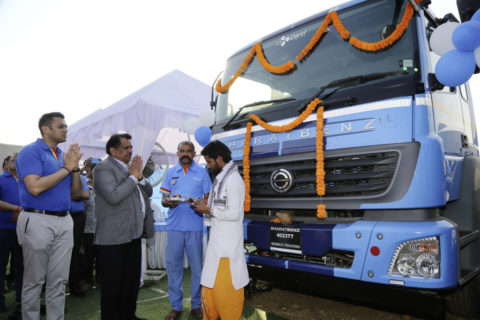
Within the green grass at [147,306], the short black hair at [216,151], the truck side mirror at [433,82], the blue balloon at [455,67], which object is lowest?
the green grass at [147,306]

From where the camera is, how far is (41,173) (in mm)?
2904

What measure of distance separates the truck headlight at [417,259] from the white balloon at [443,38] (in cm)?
153

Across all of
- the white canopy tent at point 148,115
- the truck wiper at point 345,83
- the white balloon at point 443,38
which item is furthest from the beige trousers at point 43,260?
the white canopy tent at point 148,115

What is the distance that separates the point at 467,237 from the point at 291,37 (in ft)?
7.93

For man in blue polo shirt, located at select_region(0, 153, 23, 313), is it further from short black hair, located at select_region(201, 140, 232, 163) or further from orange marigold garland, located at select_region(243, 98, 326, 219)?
orange marigold garland, located at select_region(243, 98, 326, 219)

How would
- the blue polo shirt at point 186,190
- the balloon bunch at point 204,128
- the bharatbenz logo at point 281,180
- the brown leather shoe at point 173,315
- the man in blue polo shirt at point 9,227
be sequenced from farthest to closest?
1. the balloon bunch at point 204,128
2. the man in blue polo shirt at point 9,227
3. the blue polo shirt at point 186,190
4. the brown leather shoe at point 173,315
5. the bharatbenz logo at point 281,180

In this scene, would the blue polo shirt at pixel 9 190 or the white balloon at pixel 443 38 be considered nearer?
the white balloon at pixel 443 38

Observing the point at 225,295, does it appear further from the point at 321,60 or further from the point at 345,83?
the point at 321,60

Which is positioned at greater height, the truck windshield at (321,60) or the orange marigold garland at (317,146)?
the truck windshield at (321,60)

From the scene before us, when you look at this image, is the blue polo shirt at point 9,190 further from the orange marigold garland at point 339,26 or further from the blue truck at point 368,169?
the orange marigold garland at point 339,26

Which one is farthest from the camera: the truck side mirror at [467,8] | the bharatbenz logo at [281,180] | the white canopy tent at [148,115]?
the white canopy tent at [148,115]

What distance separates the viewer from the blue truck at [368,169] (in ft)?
7.35

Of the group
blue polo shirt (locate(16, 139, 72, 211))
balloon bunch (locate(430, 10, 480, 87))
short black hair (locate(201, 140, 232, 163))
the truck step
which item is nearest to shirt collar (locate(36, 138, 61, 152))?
blue polo shirt (locate(16, 139, 72, 211))

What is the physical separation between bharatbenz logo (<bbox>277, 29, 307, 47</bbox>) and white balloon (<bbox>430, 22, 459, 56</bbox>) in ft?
3.79
